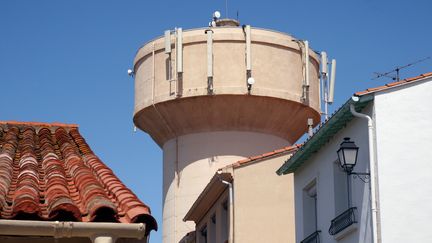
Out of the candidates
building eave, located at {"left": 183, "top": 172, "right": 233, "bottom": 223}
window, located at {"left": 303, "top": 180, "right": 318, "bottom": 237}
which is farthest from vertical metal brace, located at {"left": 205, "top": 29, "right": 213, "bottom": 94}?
window, located at {"left": 303, "top": 180, "right": 318, "bottom": 237}

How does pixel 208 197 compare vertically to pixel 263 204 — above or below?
above

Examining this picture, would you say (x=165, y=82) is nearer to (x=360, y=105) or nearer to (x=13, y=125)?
(x=360, y=105)

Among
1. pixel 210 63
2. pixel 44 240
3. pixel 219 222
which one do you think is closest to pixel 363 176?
pixel 44 240

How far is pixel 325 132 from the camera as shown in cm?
2081

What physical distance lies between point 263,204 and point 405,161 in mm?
12233

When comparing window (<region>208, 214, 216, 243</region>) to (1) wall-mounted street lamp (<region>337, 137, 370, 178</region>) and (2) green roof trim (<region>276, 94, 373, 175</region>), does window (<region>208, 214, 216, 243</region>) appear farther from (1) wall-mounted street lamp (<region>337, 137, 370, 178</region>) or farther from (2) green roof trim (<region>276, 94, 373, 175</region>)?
(1) wall-mounted street lamp (<region>337, 137, 370, 178</region>)

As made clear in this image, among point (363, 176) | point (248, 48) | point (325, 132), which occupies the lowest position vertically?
point (363, 176)

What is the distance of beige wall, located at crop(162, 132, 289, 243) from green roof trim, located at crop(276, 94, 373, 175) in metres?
9.86

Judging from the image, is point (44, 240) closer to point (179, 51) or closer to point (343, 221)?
point (343, 221)

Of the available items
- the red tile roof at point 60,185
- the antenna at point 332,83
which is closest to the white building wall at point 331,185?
the red tile roof at point 60,185

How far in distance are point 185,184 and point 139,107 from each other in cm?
341

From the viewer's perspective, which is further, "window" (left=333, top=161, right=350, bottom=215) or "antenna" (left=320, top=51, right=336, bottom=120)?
"antenna" (left=320, top=51, right=336, bottom=120)

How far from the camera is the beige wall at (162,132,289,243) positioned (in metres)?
35.2

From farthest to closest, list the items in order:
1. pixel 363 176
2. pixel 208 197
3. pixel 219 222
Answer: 1. pixel 208 197
2. pixel 219 222
3. pixel 363 176
